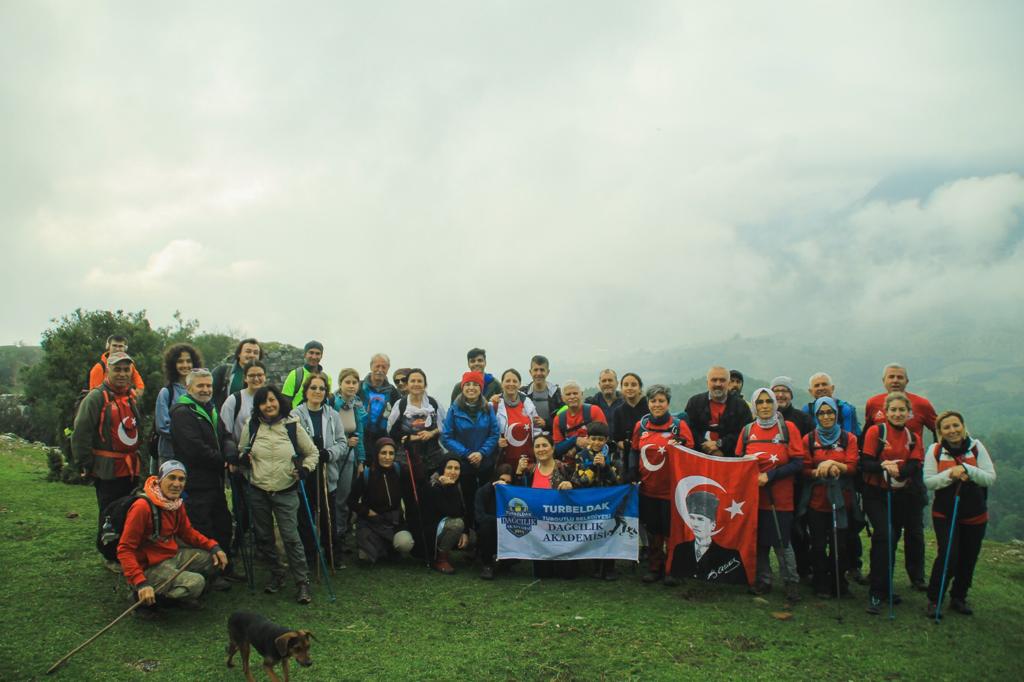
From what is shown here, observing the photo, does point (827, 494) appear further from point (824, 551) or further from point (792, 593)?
point (792, 593)

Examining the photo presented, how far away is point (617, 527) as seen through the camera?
825cm

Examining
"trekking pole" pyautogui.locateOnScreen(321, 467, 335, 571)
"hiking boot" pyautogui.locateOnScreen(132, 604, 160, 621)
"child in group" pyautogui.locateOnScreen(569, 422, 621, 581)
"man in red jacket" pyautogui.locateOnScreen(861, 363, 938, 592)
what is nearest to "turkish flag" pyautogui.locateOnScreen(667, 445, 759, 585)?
"child in group" pyautogui.locateOnScreen(569, 422, 621, 581)

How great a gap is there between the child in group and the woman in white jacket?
3481 millimetres

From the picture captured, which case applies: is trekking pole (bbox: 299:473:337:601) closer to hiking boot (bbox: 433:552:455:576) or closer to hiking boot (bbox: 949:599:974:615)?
hiking boot (bbox: 433:552:455:576)

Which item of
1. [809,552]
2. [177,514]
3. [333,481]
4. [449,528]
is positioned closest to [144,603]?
[177,514]

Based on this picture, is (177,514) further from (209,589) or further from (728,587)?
(728,587)

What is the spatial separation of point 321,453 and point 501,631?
3012mm

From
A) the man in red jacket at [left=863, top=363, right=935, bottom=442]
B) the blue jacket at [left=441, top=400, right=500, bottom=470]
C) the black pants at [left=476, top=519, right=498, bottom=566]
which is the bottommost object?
the black pants at [left=476, top=519, right=498, bottom=566]

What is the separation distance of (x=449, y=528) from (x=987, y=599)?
261 inches

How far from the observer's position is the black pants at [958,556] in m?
7.07

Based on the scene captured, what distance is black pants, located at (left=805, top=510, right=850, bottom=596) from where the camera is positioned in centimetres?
761

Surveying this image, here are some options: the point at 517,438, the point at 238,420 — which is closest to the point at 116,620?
the point at 238,420

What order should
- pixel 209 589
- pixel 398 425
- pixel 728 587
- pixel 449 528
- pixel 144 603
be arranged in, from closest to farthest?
1. pixel 144 603
2. pixel 209 589
3. pixel 728 587
4. pixel 449 528
5. pixel 398 425

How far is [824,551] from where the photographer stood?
768 cm
